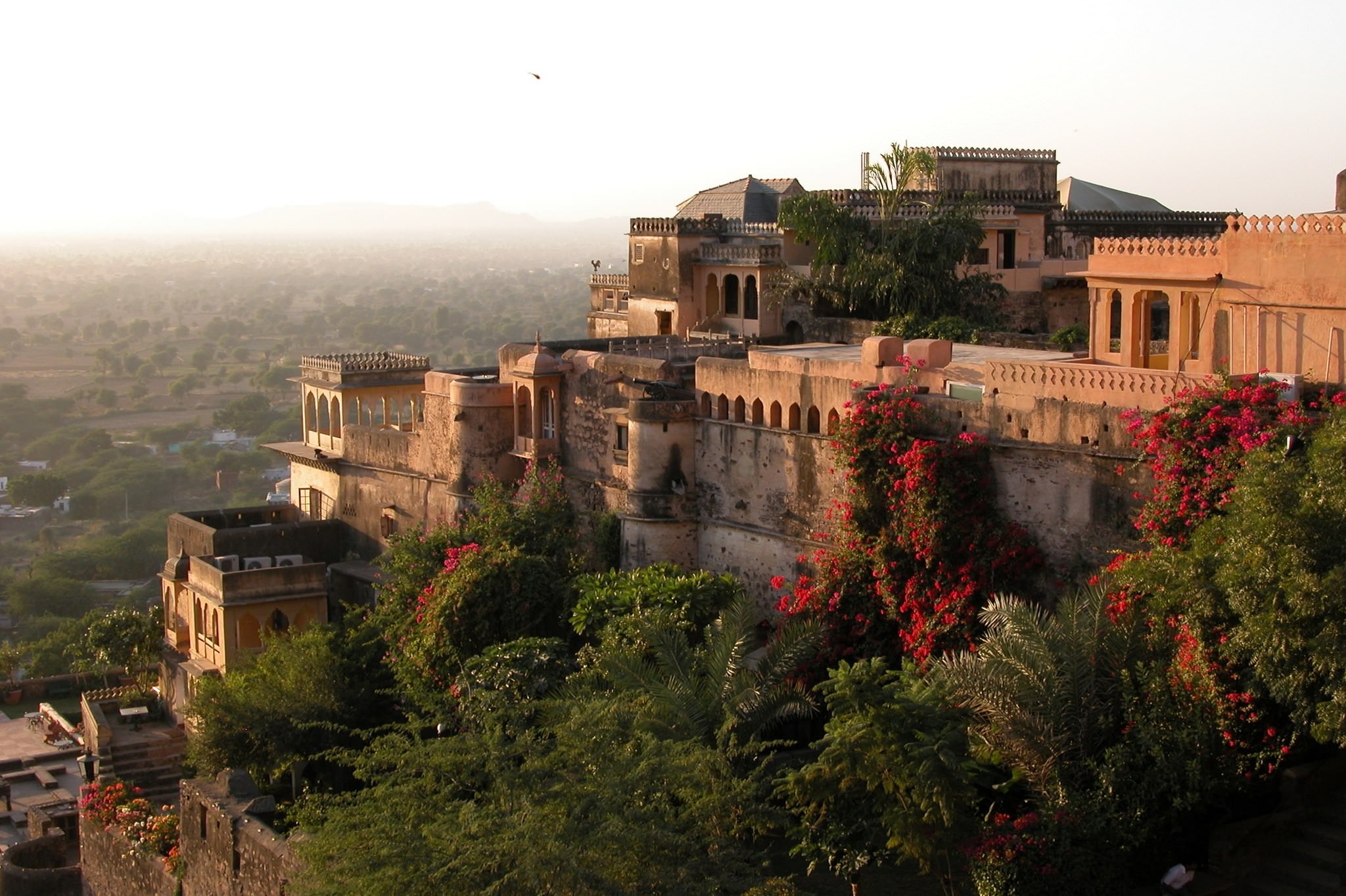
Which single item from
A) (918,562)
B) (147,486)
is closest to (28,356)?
(147,486)

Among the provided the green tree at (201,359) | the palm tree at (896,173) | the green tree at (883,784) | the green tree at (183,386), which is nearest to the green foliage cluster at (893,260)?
the palm tree at (896,173)

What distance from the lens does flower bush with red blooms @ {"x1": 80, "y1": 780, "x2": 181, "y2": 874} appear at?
56.9ft

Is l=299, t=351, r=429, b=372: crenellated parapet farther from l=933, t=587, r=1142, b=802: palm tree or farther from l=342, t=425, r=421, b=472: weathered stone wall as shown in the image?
l=933, t=587, r=1142, b=802: palm tree

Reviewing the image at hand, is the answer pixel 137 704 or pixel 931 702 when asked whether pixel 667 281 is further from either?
pixel 931 702

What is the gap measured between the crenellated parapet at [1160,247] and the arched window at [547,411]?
7301mm

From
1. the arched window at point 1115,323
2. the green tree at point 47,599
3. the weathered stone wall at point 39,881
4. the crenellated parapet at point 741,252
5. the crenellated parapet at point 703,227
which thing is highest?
the crenellated parapet at point 703,227

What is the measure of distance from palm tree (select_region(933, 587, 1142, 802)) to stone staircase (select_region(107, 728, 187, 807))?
1203 cm

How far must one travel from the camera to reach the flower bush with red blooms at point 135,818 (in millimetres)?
17344

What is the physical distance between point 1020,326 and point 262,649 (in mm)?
11740

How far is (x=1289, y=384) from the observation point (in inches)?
568

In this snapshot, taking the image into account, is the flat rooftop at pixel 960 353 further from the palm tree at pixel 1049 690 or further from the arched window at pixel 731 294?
the palm tree at pixel 1049 690

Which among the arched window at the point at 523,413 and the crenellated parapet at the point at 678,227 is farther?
the crenellated parapet at the point at 678,227

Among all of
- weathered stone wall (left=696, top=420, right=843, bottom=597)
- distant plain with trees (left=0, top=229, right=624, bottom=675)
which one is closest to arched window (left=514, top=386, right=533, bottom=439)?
weathered stone wall (left=696, top=420, right=843, bottom=597)

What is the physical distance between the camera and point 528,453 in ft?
71.8
